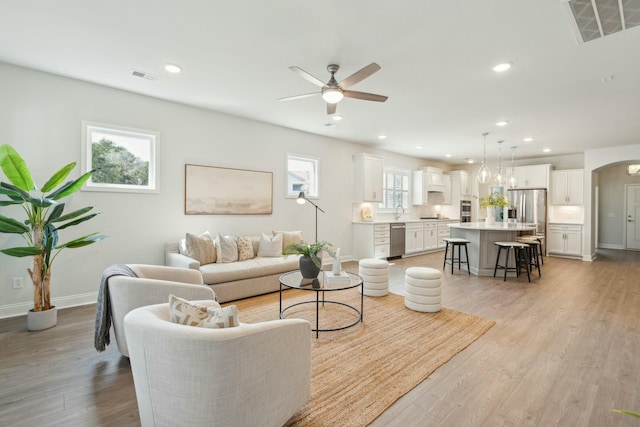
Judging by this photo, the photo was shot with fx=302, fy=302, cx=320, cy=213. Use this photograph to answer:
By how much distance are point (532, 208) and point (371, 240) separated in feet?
15.7

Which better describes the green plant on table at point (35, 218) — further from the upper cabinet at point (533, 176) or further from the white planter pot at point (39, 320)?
the upper cabinet at point (533, 176)

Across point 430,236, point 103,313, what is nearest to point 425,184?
point 430,236

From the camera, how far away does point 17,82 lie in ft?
11.4

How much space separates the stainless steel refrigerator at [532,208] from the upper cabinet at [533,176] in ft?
0.80

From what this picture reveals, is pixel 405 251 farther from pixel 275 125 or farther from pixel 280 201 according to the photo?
pixel 275 125

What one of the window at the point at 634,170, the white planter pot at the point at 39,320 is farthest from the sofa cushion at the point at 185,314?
the window at the point at 634,170

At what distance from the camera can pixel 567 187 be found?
26.3ft

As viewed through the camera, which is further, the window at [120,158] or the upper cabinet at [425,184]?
the upper cabinet at [425,184]

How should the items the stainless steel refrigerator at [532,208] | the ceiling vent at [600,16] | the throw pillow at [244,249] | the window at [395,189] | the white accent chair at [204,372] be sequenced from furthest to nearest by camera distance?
the window at [395,189], the stainless steel refrigerator at [532,208], the throw pillow at [244,249], the ceiling vent at [600,16], the white accent chair at [204,372]

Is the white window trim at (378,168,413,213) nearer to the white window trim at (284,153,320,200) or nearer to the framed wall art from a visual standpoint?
the white window trim at (284,153,320,200)

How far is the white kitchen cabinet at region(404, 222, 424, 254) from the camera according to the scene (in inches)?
310

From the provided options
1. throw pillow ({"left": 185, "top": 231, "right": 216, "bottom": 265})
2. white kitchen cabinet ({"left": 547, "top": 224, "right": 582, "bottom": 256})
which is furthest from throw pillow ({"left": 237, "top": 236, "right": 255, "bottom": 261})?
white kitchen cabinet ({"left": 547, "top": 224, "right": 582, "bottom": 256})

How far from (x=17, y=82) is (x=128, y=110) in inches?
43.1

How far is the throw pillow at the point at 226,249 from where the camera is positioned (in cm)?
449
